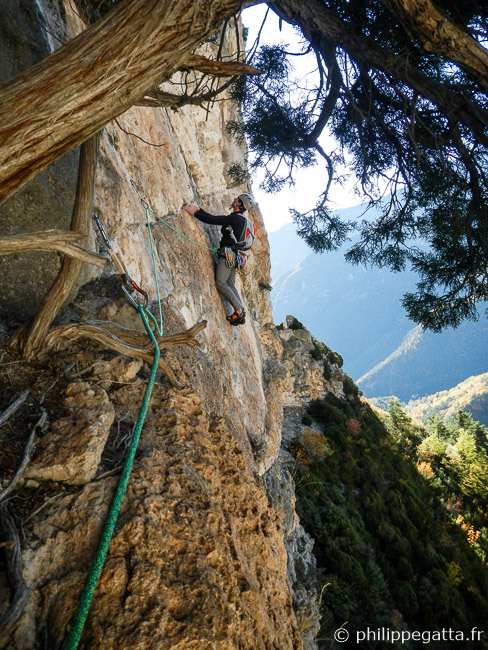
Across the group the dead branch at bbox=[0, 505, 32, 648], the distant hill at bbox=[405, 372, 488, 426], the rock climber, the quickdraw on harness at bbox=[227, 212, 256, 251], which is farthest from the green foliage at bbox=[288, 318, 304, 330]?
the distant hill at bbox=[405, 372, 488, 426]

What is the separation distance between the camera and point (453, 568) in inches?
631

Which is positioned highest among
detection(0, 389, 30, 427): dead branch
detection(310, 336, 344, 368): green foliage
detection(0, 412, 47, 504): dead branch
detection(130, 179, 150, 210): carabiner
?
detection(310, 336, 344, 368): green foliage

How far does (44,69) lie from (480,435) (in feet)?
170

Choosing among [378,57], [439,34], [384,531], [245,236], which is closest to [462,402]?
[384,531]

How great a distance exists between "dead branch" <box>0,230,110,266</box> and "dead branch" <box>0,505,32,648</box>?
132cm

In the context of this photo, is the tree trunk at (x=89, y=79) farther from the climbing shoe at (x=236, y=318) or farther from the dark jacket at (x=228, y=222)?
the climbing shoe at (x=236, y=318)

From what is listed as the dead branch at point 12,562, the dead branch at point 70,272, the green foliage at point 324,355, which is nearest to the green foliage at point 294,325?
the green foliage at point 324,355

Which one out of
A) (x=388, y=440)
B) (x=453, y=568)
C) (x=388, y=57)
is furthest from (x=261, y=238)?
(x=388, y=440)

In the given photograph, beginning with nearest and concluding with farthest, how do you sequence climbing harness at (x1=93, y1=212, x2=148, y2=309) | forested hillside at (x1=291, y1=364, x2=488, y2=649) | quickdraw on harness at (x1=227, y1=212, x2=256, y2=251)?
climbing harness at (x1=93, y1=212, x2=148, y2=309) → quickdraw on harness at (x1=227, y1=212, x2=256, y2=251) → forested hillside at (x1=291, y1=364, x2=488, y2=649)

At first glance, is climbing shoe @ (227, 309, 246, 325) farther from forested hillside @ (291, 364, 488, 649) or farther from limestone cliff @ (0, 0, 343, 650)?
forested hillside @ (291, 364, 488, 649)

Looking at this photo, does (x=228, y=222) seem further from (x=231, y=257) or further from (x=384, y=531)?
(x=384, y=531)

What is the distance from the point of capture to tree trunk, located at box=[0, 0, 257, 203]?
1.83m

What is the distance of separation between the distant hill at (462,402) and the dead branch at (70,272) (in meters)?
149

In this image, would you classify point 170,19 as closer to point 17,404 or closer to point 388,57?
point 388,57
